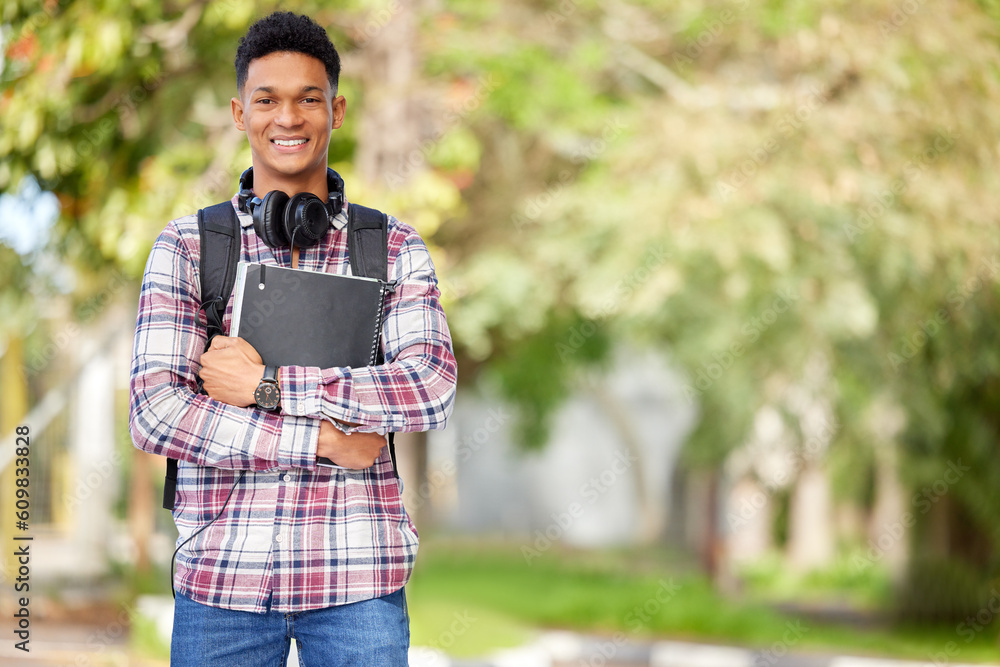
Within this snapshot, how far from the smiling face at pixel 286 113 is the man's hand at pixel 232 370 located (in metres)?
0.38

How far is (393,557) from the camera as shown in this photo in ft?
7.06

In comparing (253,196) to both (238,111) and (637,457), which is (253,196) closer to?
(238,111)

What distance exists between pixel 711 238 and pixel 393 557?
5382mm

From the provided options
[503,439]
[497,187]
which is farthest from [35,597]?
[503,439]

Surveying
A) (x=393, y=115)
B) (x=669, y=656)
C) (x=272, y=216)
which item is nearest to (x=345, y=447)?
(x=272, y=216)

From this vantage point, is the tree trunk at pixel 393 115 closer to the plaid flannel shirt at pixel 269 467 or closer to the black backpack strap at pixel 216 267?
the black backpack strap at pixel 216 267

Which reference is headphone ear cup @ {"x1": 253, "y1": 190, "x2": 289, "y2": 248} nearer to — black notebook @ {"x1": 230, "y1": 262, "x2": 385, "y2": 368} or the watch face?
black notebook @ {"x1": 230, "y1": 262, "x2": 385, "y2": 368}

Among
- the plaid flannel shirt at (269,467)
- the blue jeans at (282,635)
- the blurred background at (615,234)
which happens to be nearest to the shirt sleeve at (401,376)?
the plaid flannel shirt at (269,467)

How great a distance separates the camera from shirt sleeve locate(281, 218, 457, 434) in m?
2.10

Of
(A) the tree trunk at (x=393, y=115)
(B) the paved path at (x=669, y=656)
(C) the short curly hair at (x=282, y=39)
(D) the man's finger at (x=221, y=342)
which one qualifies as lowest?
(B) the paved path at (x=669, y=656)

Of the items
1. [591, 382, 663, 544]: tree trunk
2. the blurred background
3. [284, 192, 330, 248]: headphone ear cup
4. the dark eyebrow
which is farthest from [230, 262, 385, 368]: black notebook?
[591, 382, 663, 544]: tree trunk

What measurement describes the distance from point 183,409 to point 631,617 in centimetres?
1006

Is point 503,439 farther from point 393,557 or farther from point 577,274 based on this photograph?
point 393,557

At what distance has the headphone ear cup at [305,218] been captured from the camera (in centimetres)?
220
